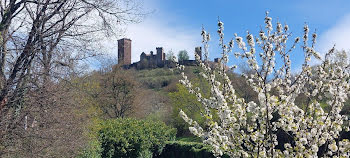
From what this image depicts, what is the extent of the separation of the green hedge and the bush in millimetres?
500

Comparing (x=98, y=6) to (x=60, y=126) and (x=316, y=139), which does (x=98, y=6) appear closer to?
(x=60, y=126)

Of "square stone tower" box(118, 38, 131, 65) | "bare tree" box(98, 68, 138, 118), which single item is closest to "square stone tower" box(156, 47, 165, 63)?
"square stone tower" box(118, 38, 131, 65)

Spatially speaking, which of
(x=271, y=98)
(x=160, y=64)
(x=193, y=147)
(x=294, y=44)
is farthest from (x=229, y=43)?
(x=160, y=64)

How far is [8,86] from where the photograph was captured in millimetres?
7094

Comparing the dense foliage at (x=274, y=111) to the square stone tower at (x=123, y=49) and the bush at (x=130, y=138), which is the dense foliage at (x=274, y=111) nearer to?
the square stone tower at (x=123, y=49)

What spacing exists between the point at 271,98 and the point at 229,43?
143 cm

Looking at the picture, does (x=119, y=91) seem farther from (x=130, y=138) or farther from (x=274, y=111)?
(x=274, y=111)

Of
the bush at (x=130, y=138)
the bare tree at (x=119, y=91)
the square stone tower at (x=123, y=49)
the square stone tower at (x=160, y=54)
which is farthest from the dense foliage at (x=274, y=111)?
the square stone tower at (x=160, y=54)

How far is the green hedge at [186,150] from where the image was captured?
1220 centimetres

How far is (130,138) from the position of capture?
15188mm

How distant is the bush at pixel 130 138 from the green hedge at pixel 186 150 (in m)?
0.50

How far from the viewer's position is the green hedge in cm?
1220

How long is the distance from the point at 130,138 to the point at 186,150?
2737 millimetres

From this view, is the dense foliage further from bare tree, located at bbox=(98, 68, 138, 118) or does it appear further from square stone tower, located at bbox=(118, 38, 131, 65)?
bare tree, located at bbox=(98, 68, 138, 118)
